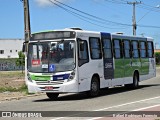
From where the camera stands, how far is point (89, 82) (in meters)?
18.6

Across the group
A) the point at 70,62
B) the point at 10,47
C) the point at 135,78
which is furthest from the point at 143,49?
the point at 10,47

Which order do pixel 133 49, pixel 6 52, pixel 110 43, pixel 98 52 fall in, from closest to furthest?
pixel 98 52 < pixel 110 43 < pixel 133 49 < pixel 6 52

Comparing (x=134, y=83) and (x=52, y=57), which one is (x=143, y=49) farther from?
(x=52, y=57)

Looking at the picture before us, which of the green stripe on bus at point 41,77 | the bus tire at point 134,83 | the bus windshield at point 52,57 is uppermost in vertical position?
the bus windshield at point 52,57

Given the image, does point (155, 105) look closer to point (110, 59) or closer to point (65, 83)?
point (65, 83)

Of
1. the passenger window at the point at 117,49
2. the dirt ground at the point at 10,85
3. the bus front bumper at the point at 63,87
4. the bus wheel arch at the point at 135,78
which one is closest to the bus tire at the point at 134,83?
the bus wheel arch at the point at 135,78

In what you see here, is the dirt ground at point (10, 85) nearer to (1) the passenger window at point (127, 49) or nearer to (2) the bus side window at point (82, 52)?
(2) the bus side window at point (82, 52)

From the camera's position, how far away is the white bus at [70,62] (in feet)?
57.7

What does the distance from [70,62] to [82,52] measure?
834 millimetres

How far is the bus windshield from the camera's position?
57.7 ft

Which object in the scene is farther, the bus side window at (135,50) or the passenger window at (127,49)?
the bus side window at (135,50)

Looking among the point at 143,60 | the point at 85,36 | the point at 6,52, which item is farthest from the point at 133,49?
the point at 6,52

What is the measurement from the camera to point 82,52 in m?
18.1

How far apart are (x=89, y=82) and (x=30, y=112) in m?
5.34
